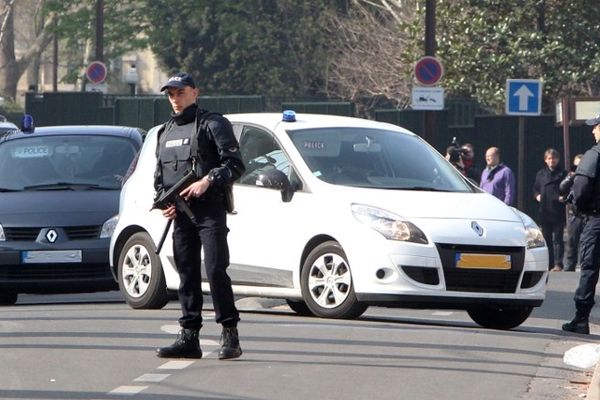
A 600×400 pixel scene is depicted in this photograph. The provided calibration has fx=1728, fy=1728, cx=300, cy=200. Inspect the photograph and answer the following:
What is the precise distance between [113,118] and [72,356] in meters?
28.5

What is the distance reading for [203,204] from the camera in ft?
33.2

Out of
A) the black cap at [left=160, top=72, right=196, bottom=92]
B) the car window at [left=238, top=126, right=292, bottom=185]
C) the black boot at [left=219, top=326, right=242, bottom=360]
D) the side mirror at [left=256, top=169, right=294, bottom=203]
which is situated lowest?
the black boot at [left=219, top=326, right=242, bottom=360]

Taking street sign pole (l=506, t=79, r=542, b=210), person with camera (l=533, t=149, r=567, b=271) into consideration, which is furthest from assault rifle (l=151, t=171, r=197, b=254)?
street sign pole (l=506, t=79, r=542, b=210)

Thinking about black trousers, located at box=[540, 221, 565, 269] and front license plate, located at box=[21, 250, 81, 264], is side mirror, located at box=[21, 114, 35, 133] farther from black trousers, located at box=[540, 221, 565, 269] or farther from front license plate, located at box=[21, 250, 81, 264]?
black trousers, located at box=[540, 221, 565, 269]

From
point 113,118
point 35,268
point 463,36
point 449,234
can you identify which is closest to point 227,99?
point 113,118

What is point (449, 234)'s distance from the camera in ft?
41.1

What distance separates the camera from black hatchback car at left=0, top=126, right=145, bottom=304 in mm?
14977

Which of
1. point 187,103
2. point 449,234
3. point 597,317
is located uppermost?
point 187,103

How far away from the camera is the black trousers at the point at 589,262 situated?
13219 mm

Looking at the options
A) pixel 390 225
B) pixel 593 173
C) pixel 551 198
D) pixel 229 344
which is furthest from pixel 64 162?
pixel 551 198

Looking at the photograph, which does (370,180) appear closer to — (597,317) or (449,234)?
(449,234)

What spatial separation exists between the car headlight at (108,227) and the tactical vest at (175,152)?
4808 millimetres

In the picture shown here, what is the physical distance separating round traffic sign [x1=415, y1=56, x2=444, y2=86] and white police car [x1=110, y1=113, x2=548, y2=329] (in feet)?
45.4

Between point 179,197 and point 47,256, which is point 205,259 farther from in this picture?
point 47,256
